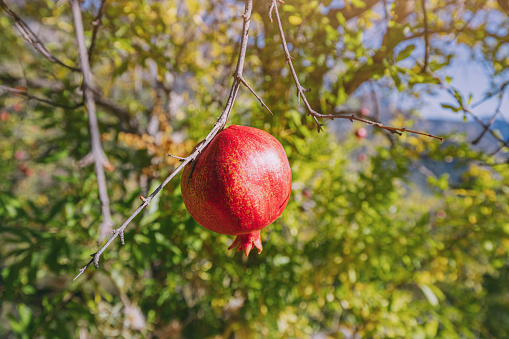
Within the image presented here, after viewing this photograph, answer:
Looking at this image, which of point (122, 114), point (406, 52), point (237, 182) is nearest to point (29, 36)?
point (237, 182)

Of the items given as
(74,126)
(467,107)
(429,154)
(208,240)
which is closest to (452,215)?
(429,154)

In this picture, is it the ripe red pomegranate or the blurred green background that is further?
the blurred green background

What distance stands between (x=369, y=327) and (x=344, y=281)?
9.2 inches

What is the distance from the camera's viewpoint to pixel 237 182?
389 mm

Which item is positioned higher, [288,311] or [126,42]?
[126,42]

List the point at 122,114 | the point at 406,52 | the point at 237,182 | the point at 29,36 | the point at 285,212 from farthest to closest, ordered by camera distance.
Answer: the point at 122,114 → the point at 285,212 → the point at 406,52 → the point at 29,36 → the point at 237,182

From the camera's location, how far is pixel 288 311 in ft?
4.49

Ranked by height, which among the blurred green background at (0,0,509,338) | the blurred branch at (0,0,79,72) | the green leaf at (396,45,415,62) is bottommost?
the blurred green background at (0,0,509,338)

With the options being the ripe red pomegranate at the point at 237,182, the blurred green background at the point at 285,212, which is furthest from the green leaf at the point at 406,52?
the ripe red pomegranate at the point at 237,182

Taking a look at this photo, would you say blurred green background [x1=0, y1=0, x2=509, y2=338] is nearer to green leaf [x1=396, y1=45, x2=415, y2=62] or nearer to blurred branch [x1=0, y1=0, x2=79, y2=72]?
green leaf [x1=396, y1=45, x2=415, y2=62]

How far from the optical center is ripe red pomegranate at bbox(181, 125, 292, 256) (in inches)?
15.3

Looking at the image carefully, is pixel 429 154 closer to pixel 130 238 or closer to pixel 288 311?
pixel 288 311

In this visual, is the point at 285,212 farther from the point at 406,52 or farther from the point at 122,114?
the point at 122,114

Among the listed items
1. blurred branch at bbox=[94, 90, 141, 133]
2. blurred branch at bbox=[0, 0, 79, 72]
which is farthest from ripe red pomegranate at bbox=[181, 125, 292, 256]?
blurred branch at bbox=[94, 90, 141, 133]
